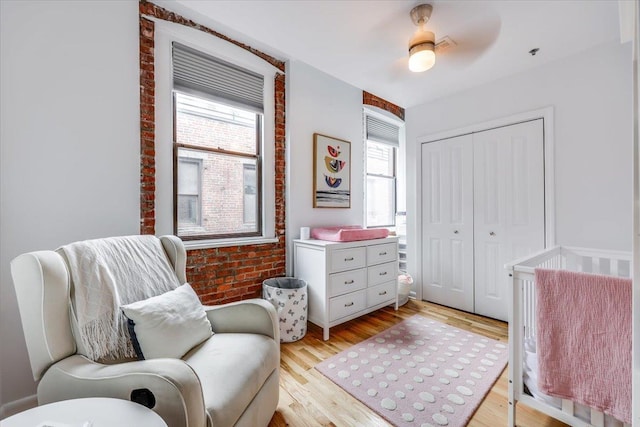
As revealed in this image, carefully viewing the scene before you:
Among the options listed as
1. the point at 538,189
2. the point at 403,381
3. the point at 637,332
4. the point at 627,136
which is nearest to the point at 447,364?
the point at 403,381

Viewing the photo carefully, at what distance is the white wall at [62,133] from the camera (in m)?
1.43

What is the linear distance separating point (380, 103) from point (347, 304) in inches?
104

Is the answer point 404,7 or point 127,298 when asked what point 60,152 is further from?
point 404,7

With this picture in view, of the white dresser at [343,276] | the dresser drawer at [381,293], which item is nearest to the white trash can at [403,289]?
the dresser drawer at [381,293]

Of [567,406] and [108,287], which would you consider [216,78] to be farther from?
[567,406]

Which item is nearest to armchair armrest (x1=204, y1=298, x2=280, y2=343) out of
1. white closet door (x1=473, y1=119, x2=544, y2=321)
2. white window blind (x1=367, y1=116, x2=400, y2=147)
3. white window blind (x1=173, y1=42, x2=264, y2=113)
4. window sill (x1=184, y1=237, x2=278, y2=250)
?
window sill (x1=184, y1=237, x2=278, y2=250)

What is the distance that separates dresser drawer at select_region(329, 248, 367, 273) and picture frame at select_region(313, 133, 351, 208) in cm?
70

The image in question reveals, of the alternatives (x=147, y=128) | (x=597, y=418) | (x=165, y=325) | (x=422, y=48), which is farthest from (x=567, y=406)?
(x=147, y=128)

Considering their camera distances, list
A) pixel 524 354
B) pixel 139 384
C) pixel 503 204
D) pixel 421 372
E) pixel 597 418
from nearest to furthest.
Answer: pixel 139 384 < pixel 597 418 < pixel 524 354 < pixel 421 372 < pixel 503 204

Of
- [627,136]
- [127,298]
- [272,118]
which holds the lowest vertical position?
[127,298]

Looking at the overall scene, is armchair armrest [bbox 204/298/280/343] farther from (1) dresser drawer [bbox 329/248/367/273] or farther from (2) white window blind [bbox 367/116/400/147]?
(2) white window blind [bbox 367/116/400/147]

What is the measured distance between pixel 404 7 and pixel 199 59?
1.60 metres

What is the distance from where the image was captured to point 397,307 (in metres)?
2.97

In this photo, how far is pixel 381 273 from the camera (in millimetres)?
2760
